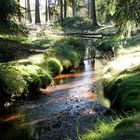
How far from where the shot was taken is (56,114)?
12609mm

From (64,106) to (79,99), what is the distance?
1.12 m

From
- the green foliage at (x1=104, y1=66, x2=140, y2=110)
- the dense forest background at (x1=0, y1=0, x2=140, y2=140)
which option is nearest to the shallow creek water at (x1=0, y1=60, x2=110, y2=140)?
the dense forest background at (x1=0, y1=0, x2=140, y2=140)

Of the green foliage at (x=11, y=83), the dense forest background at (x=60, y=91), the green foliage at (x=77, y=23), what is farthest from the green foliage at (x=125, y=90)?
the green foliage at (x=77, y=23)

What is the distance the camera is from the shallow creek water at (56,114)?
10.7 m

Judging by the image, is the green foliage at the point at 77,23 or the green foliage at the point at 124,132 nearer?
the green foliage at the point at 124,132

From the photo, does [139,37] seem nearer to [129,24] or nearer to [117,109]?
[129,24]

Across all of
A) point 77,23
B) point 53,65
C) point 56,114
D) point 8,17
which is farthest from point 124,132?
point 77,23

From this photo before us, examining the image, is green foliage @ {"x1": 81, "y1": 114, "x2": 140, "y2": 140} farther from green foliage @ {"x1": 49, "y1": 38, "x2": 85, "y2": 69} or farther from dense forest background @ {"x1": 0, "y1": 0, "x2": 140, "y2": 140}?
green foliage @ {"x1": 49, "y1": 38, "x2": 85, "y2": 69}

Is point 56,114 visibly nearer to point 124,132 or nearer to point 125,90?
point 125,90

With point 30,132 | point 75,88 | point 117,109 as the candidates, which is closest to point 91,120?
point 117,109

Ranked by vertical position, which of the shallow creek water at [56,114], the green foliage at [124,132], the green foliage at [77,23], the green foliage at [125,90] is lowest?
the shallow creek water at [56,114]

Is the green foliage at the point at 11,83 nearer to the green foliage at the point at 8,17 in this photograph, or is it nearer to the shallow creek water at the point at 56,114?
the shallow creek water at the point at 56,114

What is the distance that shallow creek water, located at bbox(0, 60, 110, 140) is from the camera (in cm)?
1074

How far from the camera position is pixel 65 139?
999 centimetres
